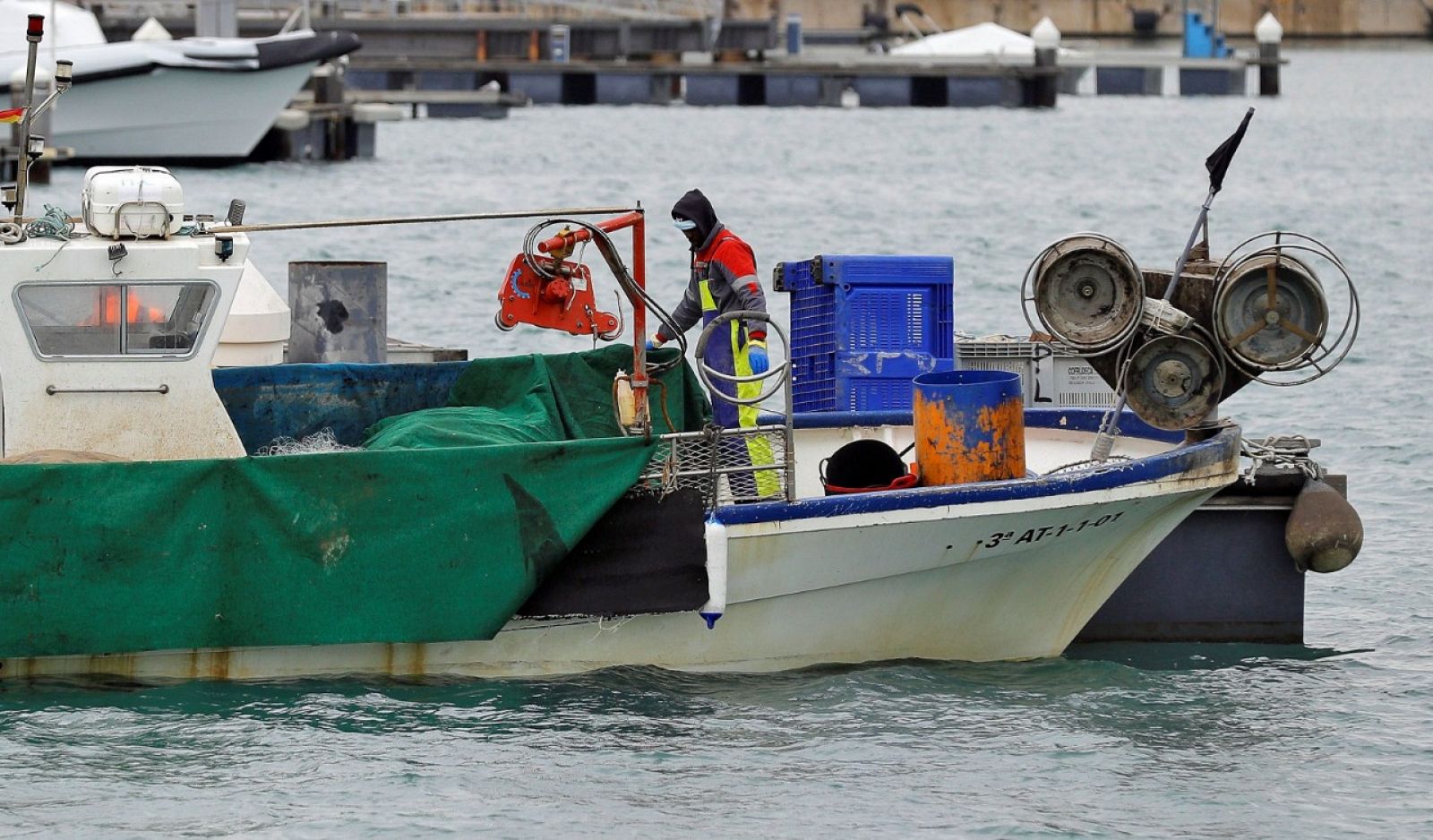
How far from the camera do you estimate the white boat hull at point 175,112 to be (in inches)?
1754

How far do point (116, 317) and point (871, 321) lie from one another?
13.6ft

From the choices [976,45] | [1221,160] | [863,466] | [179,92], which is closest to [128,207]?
[863,466]

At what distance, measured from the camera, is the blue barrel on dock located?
10.1 metres

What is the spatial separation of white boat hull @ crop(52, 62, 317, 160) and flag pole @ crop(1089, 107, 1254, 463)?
36.5 meters

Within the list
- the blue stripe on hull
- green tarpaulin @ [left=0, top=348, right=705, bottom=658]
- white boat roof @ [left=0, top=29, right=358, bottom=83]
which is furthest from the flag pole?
white boat roof @ [left=0, top=29, right=358, bottom=83]

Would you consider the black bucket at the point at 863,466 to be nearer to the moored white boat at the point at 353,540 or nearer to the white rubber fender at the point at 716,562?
the moored white boat at the point at 353,540

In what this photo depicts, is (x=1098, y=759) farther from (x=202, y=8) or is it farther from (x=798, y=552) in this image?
(x=202, y=8)

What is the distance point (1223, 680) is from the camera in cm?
1074

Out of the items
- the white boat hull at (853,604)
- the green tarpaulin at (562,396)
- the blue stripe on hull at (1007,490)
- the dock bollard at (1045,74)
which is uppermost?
the dock bollard at (1045,74)

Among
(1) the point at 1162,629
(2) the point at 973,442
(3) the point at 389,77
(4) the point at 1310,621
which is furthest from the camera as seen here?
(3) the point at 389,77

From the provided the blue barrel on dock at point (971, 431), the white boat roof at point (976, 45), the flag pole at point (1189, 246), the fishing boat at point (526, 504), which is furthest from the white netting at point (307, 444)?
the white boat roof at point (976, 45)

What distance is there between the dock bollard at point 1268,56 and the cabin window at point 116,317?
262 feet

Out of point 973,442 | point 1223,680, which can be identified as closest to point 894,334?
point 973,442

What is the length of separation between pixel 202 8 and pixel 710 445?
143ft
